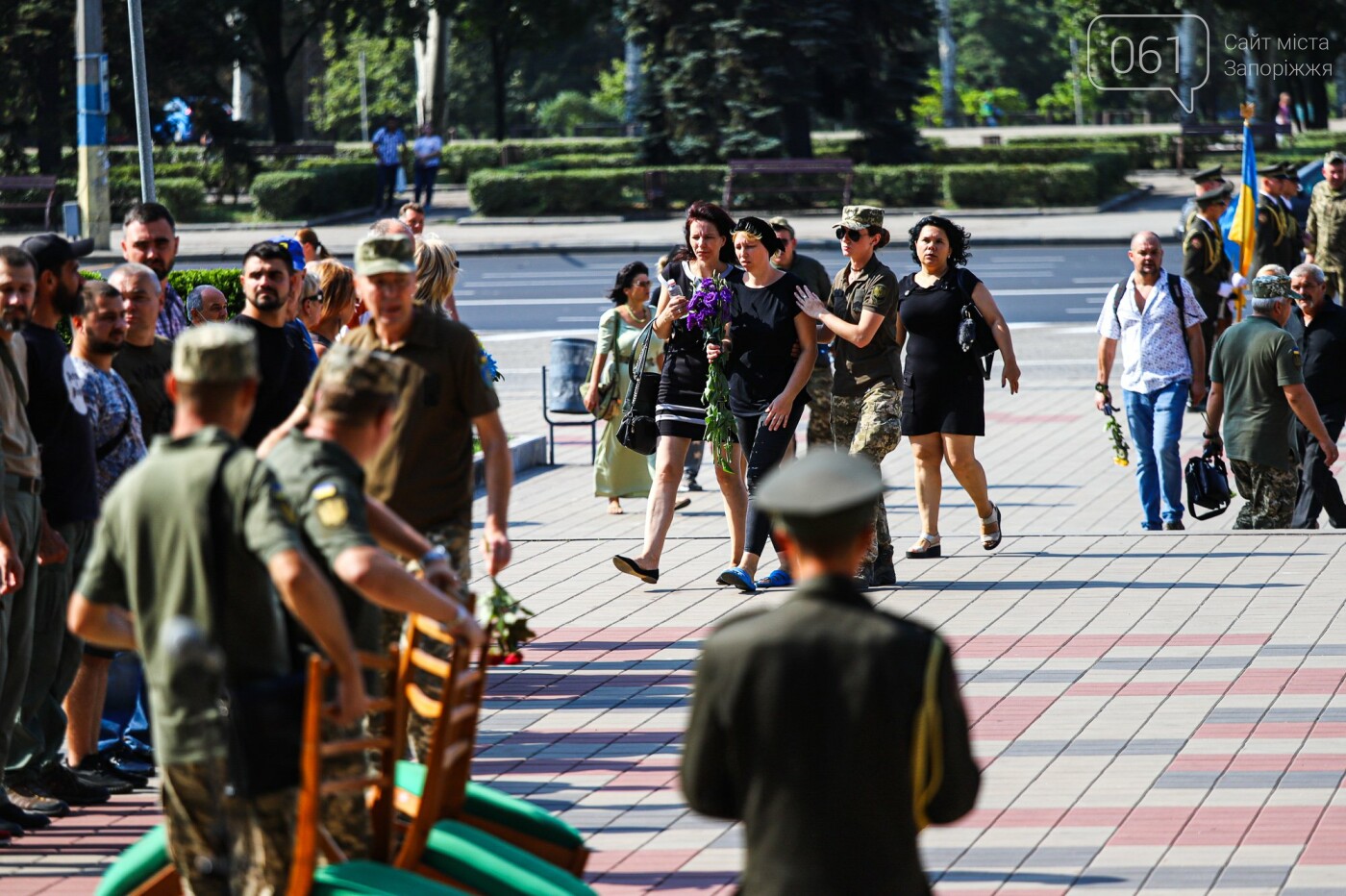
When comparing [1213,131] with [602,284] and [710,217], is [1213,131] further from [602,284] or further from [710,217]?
[710,217]

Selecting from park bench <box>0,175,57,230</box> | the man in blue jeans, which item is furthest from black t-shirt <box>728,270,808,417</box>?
park bench <box>0,175,57,230</box>

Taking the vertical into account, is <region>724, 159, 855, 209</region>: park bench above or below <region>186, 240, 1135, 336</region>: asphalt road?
above

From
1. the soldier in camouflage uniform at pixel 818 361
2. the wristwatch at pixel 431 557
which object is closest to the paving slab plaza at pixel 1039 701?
the soldier in camouflage uniform at pixel 818 361

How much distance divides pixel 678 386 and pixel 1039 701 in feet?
9.50

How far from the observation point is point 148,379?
23.3ft

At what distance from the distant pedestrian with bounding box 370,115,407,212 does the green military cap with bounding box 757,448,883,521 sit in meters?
34.7

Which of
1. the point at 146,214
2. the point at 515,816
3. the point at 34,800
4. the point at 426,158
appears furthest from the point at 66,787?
the point at 426,158

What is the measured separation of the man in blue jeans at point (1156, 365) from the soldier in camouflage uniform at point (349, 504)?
25.6ft

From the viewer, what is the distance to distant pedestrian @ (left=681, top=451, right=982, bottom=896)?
3266 millimetres

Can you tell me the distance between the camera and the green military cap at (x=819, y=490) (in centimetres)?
327

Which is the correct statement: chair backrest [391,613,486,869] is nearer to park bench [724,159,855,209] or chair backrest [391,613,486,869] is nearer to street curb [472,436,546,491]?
street curb [472,436,546,491]

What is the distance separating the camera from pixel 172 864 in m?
4.47

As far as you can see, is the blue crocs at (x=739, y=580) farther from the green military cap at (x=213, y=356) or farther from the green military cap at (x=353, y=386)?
the green military cap at (x=213, y=356)

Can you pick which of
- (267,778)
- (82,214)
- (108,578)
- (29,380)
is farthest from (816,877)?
(82,214)
